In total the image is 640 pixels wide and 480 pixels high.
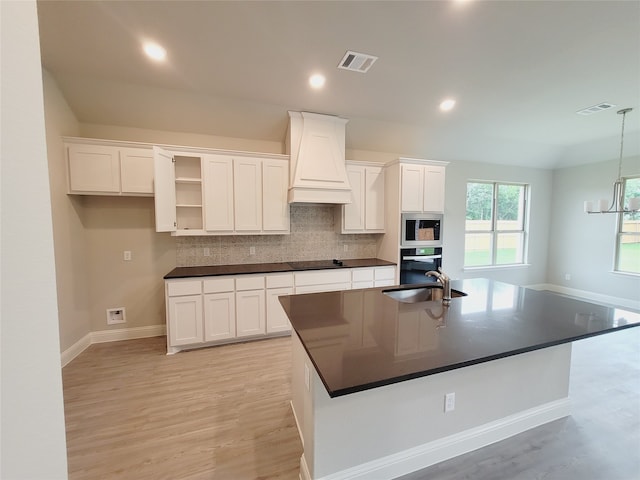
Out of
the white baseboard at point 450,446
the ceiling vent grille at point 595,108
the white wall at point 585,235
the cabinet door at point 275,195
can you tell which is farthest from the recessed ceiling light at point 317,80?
the white wall at point 585,235

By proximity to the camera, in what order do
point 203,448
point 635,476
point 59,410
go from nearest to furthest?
1. point 59,410
2. point 635,476
3. point 203,448

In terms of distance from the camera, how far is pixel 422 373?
3.46ft

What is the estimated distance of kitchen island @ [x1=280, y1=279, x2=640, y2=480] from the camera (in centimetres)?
118

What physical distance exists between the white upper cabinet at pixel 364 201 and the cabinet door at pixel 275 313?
133 cm

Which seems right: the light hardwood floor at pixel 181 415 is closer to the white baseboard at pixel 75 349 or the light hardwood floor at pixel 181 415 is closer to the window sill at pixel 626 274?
the white baseboard at pixel 75 349

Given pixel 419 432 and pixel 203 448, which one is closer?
pixel 419 432

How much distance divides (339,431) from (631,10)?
12.4 ft

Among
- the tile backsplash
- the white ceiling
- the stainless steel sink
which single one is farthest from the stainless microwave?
the stainless steel sink

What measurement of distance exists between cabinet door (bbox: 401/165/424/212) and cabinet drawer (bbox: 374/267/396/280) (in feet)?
2.97

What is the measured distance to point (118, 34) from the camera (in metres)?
2.28

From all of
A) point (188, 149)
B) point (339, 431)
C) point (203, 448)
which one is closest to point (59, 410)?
point (339, 431)

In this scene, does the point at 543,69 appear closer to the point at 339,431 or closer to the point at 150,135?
the point at 339,431

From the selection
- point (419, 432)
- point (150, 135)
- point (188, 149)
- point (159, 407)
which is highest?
point (150, 135)

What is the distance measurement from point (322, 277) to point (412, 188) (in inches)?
74.2
